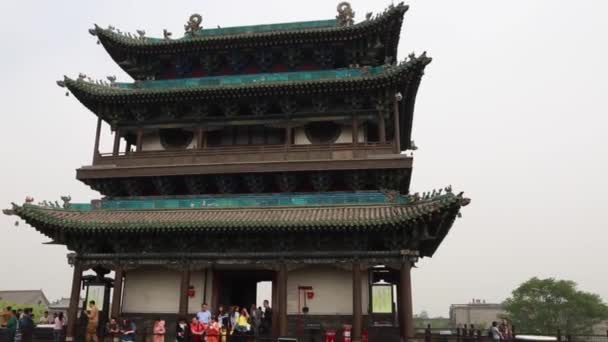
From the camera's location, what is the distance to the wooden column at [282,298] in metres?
19.2

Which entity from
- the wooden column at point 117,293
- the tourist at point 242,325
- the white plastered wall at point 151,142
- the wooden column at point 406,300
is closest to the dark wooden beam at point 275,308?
the tourist at point 242,325

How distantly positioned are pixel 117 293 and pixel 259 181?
7.32 m

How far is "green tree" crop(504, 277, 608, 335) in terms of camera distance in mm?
69875

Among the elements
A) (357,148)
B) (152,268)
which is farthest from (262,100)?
(152,268)

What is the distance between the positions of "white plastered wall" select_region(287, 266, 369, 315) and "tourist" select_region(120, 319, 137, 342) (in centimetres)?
588

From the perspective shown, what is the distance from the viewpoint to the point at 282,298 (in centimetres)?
1942

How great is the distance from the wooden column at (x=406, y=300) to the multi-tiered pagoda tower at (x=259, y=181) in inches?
2.3

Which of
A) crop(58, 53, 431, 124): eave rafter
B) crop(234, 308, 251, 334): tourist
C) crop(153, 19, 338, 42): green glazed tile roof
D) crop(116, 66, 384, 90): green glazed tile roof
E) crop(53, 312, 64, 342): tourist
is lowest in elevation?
crop(53, 312, 64, 342): tourist

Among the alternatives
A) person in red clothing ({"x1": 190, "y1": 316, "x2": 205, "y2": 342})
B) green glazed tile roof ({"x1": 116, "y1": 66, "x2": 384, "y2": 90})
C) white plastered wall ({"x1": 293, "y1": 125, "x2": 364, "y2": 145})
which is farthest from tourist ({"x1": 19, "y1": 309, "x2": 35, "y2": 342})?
white plastered wall ({"x1": 293, "y1": 125, "x2": 364, "y2": 145})

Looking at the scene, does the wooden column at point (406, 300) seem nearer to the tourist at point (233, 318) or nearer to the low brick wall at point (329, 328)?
the low brick wall at point (329, 328)

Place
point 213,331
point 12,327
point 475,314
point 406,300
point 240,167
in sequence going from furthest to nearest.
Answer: point 475,314 → point 240,167 → point 406,300 → point 12,327 → point 213,331

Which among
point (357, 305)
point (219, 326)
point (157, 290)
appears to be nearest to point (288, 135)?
point (357, 305)

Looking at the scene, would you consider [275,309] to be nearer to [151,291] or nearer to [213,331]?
[213,331]

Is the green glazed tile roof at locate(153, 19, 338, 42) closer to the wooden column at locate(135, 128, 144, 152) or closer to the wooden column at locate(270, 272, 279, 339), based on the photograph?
the wooden column at locate(135, 128, 144, 152)
